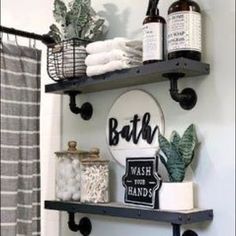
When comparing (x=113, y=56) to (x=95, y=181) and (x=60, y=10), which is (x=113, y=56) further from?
(x=95, y=181)

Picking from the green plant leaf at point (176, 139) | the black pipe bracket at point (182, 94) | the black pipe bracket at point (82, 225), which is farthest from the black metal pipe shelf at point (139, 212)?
the black pipe bracket at point (182, 94)

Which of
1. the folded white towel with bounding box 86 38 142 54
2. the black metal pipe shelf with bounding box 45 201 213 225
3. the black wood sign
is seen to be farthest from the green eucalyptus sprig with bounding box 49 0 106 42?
the black metal pipe shelf with bounding box 45 201 213 225

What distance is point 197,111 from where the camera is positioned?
Answer: 1358 millimetres

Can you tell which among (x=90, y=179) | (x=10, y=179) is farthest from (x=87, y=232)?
(x=10, y=179)

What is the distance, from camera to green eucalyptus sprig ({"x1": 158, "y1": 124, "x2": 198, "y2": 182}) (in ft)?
4.24

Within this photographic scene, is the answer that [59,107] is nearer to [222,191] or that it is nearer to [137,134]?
[137,134]

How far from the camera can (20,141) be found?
1.52 m

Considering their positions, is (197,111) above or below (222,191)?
above

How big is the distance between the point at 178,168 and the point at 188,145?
8 cm

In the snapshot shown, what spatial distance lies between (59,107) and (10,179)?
46 cm

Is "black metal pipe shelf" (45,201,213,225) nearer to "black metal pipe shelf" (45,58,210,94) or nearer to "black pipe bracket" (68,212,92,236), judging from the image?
"black pipe bracket" (68,212,92,236)

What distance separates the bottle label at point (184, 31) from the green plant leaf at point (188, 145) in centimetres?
25

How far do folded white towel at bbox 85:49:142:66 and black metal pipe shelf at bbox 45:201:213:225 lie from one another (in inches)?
18.9

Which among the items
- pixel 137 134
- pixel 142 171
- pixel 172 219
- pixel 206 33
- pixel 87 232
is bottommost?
pixel 87 232
